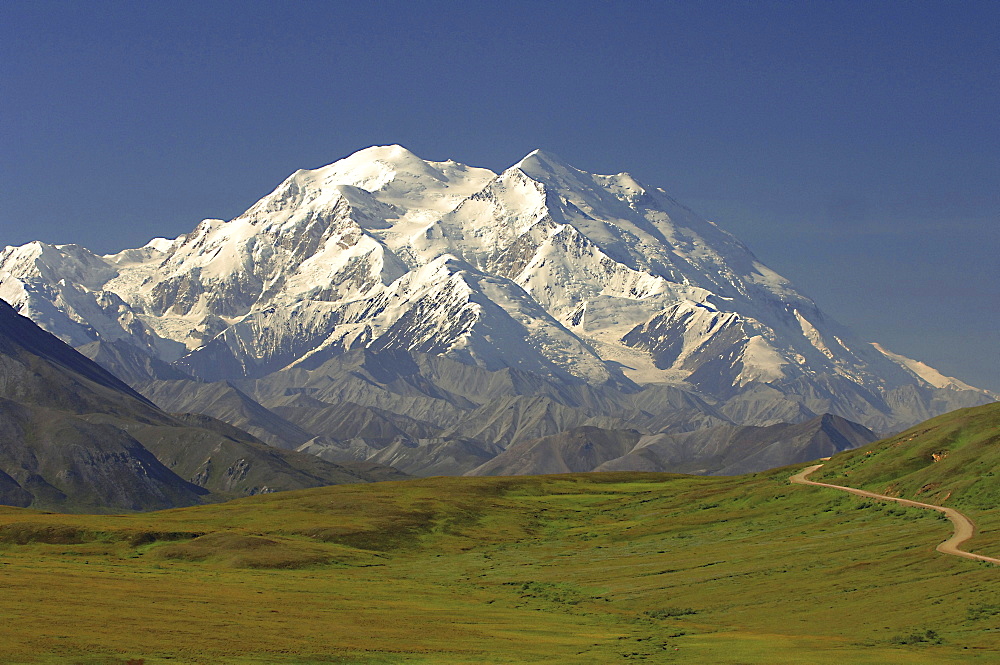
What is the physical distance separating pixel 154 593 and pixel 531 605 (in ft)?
105

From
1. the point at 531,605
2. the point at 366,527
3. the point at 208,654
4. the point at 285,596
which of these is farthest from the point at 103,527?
the point at 208,654

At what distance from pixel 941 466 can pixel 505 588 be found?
190 feet

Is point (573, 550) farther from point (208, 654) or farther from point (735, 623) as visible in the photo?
point (208, 654)

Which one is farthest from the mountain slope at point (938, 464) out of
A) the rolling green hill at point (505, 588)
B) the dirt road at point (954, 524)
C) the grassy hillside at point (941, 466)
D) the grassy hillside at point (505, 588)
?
the grassy hillside at point (505, 588)

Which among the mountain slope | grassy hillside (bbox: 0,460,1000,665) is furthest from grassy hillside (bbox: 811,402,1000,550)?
grassy hillside (bbox: 0,460,1000,665)

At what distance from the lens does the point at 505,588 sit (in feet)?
384

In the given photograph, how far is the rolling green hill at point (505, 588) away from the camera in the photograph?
73.7 meters

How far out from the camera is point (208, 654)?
67875mm

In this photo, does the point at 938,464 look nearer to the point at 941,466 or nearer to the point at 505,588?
the point at 941,466

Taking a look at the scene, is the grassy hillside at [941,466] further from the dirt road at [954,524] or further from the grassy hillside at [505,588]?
the grassy hillside at [505,588]

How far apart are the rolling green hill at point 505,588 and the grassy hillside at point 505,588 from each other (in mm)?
277

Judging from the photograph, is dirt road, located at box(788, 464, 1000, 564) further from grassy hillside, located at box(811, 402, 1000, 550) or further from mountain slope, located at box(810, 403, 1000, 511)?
mountain slope, located at box(810, 403, 1000, 511)

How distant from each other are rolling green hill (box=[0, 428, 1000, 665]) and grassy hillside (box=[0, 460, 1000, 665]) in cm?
28

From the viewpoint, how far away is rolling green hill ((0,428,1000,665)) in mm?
73688
